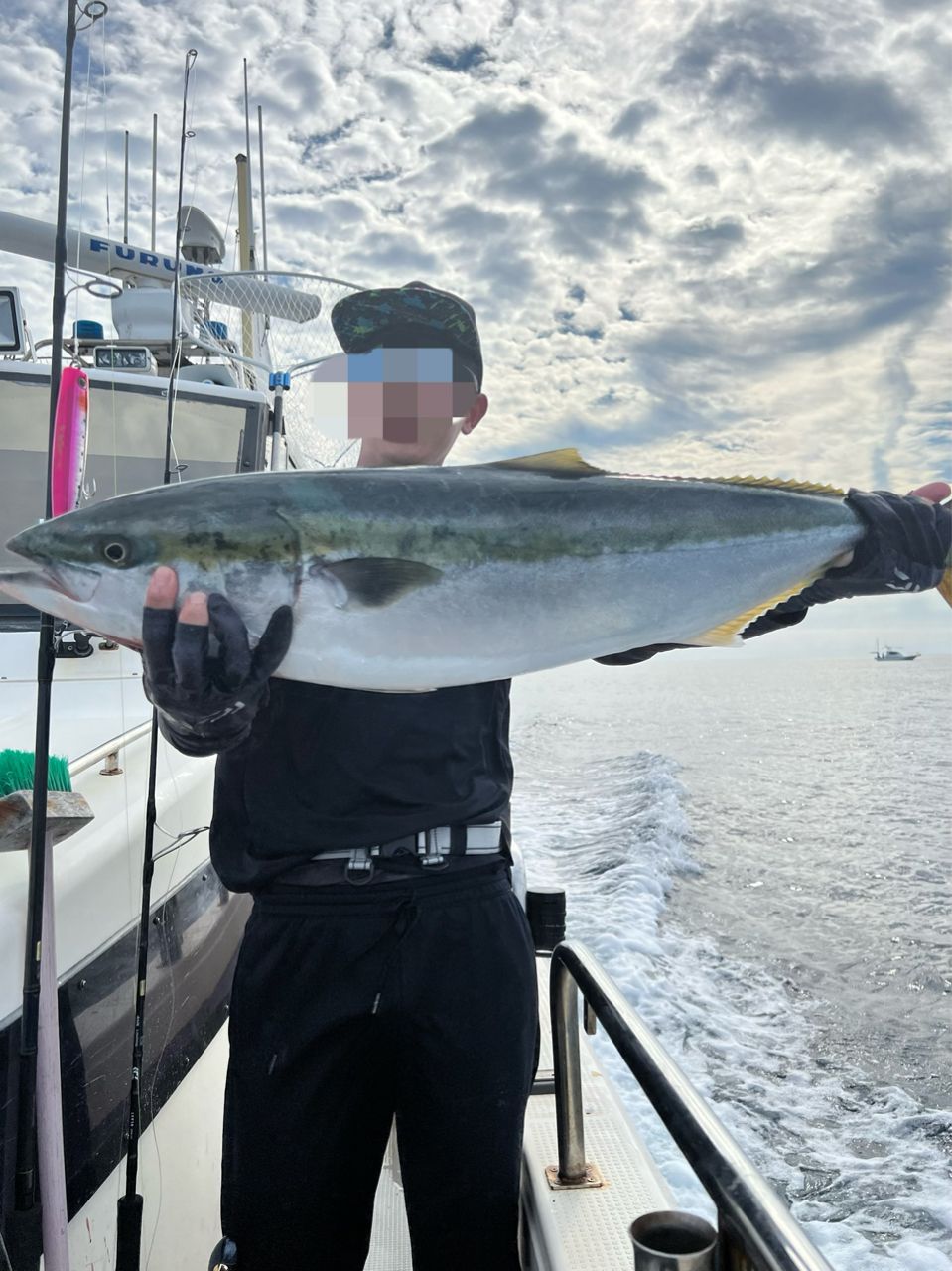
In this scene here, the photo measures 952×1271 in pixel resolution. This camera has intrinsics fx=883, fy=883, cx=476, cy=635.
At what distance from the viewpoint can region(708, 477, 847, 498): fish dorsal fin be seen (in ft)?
7.65

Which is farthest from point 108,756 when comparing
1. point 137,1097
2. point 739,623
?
point 739,623

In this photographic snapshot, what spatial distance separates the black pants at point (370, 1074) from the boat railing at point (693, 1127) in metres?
0.28

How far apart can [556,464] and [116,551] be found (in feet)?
3.44

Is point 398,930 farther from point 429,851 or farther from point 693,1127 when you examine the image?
point 693,1127

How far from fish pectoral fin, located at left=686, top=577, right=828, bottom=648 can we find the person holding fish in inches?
2.1

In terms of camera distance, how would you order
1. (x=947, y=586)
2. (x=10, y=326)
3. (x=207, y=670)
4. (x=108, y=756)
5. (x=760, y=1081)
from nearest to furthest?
(x=207, y=670) → (x=947, y=586) → (x=108, y=756) → (x=10, y=326) → (x=760, y=1081)

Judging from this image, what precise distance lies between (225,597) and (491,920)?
0.96m

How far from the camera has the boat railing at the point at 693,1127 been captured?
46.5 inches

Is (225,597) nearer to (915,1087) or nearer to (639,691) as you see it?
(915,1087)

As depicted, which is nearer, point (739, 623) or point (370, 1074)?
point (370, 1074)

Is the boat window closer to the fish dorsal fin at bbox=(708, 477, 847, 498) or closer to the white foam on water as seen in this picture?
the fish dorsal fin at bbox=(708, 477, 847, 498)

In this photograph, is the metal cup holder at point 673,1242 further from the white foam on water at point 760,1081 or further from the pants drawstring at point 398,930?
the white foam on water at point 760,1081

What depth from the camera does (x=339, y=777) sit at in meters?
2.04

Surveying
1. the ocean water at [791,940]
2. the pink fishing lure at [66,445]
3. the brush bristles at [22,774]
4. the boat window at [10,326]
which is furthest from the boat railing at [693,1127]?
the boat window at [10,326]
